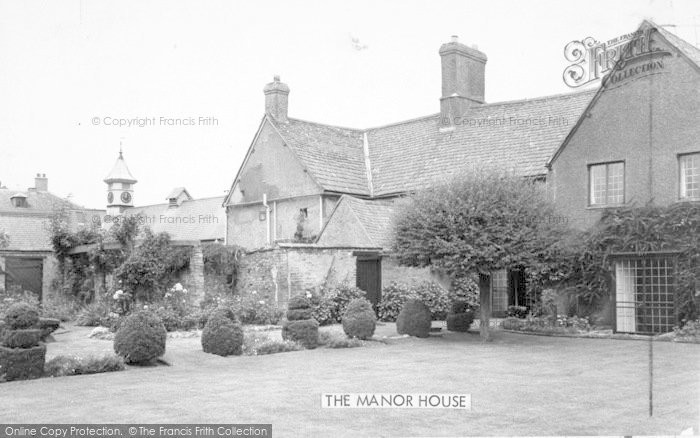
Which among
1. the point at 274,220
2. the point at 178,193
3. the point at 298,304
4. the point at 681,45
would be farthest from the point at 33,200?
the point at 681,45

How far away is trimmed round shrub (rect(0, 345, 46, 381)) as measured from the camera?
12.9 metres

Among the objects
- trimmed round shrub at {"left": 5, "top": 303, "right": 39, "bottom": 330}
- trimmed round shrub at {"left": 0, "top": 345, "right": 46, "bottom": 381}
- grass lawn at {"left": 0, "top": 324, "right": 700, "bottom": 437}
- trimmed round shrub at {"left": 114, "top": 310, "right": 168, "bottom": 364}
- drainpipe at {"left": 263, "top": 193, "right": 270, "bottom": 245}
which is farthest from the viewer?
drainpipe at {"left": 263, "top": 193, "right": 270, "bottom": 245}

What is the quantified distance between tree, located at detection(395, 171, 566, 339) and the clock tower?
37.2m

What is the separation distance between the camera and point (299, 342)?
1797cm

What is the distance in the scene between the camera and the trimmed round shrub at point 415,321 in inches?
817

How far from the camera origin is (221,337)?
1639 centimetres

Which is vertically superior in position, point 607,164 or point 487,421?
point 607,164

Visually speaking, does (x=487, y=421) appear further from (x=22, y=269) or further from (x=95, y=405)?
(x=22, y=269)

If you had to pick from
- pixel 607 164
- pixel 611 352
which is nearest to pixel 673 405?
pixel 611 352

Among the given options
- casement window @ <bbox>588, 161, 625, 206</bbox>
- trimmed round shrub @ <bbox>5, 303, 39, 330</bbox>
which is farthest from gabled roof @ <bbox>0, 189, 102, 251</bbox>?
casement window @ <bbox>588, 161, 625, 206</bbox>

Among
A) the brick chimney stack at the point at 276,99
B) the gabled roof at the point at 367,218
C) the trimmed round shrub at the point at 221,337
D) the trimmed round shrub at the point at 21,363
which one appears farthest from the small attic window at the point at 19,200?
→ the trimmed round shrub at the point at 21,363

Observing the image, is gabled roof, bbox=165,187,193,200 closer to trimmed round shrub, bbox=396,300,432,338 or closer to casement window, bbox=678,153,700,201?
trimmed round shrub, bbox=396,300,432,338

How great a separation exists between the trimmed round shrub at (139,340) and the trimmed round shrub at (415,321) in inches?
309

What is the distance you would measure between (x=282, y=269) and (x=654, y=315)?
453 inches
